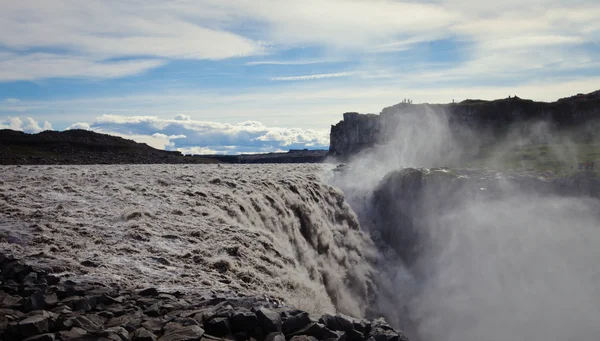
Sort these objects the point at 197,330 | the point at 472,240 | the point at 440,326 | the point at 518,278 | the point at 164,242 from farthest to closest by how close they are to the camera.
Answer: the point at 472,240 < the point at 518,278 < the point at 440,326 < the point at 164,242 < the point at 197,330

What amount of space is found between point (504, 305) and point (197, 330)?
48.1m

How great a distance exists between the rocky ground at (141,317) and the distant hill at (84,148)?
60636mm

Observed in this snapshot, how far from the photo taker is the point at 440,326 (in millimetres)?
45500

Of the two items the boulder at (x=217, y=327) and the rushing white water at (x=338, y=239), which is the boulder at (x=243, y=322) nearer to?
the boulder at (x=217, y=327)

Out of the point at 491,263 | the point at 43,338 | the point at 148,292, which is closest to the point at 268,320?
the point at 148,292

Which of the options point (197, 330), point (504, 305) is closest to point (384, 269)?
point (504, 305)

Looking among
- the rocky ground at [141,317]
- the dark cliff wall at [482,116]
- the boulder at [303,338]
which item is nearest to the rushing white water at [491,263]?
the rocky ground at [141,317]

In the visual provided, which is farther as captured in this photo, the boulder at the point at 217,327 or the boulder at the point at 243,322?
the boulder at the point at 243,322

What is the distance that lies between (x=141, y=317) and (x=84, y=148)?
7756cm

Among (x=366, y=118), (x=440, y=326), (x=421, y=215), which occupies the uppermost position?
(x=366, y=118)

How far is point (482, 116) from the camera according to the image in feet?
525

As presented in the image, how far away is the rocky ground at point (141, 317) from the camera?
9148 mm

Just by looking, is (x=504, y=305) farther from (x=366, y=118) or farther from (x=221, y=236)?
(x=366, y=118)

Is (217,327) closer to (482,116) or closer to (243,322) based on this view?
(243,322)
